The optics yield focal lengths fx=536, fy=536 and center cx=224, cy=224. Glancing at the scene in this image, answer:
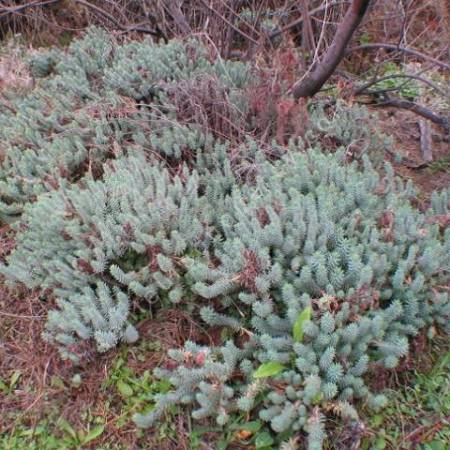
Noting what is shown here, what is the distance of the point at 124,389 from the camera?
2418 millimetres

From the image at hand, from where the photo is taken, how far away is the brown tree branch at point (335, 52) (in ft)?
10.3

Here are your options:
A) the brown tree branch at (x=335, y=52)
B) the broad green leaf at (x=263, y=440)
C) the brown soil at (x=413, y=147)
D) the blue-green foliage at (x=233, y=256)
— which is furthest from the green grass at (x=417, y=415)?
the brown tree branch at (x=335, y=52)

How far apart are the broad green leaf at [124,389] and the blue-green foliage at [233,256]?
0.66 feet

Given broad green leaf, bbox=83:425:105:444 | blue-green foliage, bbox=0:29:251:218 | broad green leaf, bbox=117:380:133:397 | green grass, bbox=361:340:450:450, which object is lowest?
broad green leaf, bbox=83:425:105:444

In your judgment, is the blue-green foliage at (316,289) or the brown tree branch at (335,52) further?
the brown tree branch at (335,52)

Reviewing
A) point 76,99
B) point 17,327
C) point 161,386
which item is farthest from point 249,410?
point 76,99

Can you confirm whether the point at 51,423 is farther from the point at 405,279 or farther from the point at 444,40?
the point at 444,40

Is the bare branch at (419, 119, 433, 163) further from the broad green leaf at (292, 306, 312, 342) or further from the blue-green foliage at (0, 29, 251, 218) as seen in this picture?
the broad green leaf at (292, 306, 312, 342)

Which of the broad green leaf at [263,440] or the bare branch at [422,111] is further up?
the bare branch at [422,111]

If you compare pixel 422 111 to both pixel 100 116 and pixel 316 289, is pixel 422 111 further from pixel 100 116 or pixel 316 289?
pixel 100 116

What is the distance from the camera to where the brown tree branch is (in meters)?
3.15

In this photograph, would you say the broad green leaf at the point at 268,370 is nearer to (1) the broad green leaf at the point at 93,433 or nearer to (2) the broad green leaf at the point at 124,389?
Result: (2) the broad green leaf at the point at 124,389

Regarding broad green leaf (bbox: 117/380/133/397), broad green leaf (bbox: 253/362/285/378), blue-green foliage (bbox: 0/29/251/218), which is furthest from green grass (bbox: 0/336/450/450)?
blue-green foliage (bbox: 0/29/251/218)

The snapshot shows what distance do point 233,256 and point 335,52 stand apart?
1.68m
